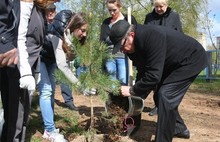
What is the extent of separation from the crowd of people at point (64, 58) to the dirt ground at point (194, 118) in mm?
341

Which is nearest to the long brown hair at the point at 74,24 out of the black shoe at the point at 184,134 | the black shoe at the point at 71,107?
the black shoe at the point at 184,134

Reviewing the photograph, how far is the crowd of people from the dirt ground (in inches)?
13.4

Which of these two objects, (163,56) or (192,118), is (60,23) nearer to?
(163,56)

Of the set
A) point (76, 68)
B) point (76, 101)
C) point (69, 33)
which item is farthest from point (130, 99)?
point (76, 101)

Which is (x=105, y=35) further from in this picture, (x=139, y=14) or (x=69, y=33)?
(x=139, y=14)

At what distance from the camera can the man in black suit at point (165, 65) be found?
3070mm

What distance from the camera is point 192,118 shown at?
197 inches

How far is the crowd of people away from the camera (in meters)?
2.82

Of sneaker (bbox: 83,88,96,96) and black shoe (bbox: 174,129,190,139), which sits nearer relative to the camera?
sneaker (bbox: 83,88,96,96)

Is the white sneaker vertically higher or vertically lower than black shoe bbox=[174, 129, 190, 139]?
higher

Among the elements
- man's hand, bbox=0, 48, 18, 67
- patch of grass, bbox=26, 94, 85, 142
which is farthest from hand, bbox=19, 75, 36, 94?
patch of grass, bbox=26, 94, 85, 142

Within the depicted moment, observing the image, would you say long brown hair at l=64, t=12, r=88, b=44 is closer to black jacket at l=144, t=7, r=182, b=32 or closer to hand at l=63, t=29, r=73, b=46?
hand at l=63, t=29, r=73, b=46

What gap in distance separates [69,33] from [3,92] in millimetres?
872

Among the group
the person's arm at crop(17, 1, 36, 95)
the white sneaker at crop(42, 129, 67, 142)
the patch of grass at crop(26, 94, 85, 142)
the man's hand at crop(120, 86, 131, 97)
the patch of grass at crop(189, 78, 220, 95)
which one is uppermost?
the person's arm at crop(17, 1, 36, 95)
